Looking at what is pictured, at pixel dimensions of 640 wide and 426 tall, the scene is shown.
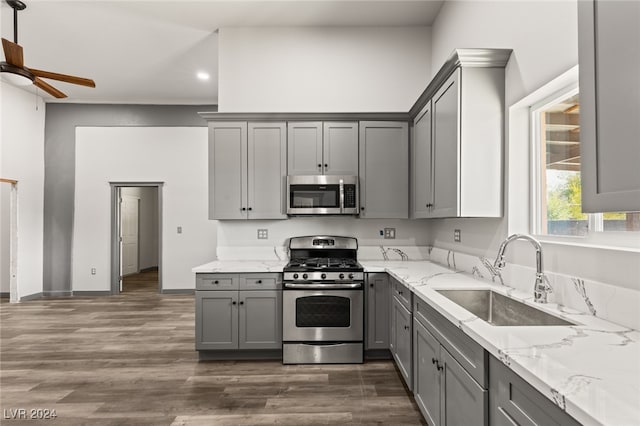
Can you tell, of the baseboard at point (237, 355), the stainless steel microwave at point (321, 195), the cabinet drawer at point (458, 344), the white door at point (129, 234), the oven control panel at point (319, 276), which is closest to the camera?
the cabinet drawer at point (458, 344)

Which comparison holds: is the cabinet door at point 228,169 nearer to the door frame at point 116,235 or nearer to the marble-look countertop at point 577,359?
the marble-look countertop at point 577,359

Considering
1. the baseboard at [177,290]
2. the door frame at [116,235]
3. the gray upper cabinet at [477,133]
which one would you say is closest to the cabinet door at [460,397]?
the gray upper cabinet at [477,133]

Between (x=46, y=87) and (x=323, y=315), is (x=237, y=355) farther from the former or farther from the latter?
(x=46, y=87)

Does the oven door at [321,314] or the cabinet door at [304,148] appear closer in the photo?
the oven door at [321,314]

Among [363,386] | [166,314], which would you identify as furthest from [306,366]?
[166,314]

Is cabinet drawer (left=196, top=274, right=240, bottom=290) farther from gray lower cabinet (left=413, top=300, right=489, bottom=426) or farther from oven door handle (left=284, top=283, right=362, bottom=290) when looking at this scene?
gray lower cabinet (left=413, top=300, right=489, bottom=426)

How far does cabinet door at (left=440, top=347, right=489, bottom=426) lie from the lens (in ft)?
4.72

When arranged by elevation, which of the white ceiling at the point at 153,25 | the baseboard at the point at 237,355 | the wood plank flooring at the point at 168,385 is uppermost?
the white ceiling at the point at 153,25

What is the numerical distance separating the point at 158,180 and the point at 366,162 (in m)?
4.29

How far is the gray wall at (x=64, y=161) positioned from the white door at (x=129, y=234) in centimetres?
184

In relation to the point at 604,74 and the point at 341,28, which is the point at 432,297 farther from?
the point at 341,28

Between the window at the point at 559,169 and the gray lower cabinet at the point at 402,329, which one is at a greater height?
the window at the point at 559,169

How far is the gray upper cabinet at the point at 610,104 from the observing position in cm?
95

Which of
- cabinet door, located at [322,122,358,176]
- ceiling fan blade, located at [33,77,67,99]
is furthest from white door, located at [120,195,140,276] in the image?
cabinet door, located at [322,122,358,176]
